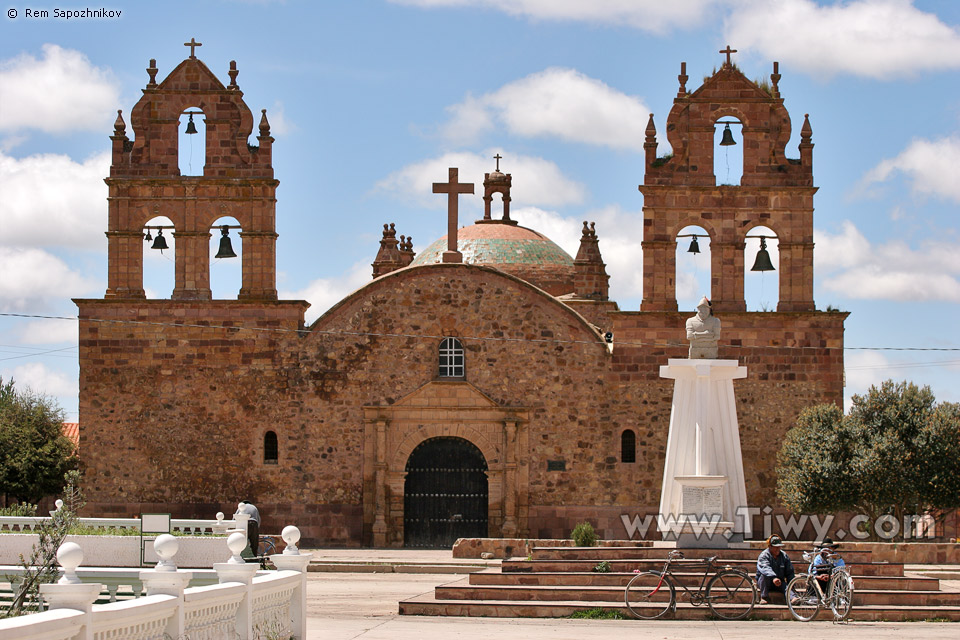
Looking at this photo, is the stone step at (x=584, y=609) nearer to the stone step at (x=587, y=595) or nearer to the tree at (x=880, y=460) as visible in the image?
the stone step at (x=587, y=595)

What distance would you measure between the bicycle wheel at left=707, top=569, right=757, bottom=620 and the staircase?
16 centimetres

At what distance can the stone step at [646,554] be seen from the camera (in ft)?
62.4

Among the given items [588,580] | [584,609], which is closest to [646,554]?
[588,580]

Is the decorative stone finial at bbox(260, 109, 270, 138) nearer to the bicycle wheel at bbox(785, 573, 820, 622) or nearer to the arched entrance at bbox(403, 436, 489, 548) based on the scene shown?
the arched entrance at bbox(403, 436, 489, 548)

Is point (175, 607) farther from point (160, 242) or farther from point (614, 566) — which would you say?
point (160, 242)

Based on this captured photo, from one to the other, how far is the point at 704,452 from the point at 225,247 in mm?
13198

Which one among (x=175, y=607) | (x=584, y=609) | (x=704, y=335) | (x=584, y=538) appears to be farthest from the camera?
(x=584, y=538)

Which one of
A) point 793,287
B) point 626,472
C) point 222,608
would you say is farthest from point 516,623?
point 793,287

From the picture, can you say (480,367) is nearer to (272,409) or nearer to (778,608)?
(272,409)

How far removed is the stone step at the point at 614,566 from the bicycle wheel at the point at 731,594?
1.33m

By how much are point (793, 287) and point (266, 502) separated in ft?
40.5

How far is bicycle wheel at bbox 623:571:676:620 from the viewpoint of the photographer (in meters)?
16.2

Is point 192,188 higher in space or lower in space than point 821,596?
higher

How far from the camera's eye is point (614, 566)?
18938 mm
